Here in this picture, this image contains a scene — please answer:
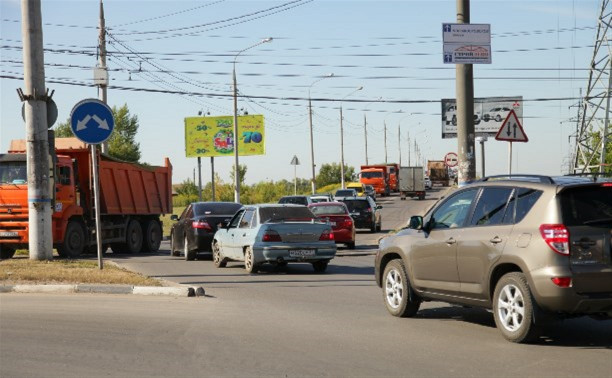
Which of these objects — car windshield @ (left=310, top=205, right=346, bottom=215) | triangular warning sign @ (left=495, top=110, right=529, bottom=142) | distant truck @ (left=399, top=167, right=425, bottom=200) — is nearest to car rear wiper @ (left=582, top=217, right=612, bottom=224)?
triangular warning sign @ (left=495, top=110, right=529, bottom=142)

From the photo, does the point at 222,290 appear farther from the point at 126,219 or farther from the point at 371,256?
the point at 126,219

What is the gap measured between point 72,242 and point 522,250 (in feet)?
60.4

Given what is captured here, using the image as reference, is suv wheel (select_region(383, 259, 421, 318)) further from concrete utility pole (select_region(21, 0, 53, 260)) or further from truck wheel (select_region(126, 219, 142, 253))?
truck wheel (select_region(126, 219, 142, 253))

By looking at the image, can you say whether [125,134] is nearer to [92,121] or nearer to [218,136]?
[218,136]

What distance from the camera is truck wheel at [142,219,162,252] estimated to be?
30578mm

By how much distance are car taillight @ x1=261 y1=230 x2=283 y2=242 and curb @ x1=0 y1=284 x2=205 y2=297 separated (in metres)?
4.22

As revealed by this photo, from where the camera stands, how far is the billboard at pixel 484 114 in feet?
150

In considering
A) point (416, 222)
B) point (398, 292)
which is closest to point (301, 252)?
point (398, 292)

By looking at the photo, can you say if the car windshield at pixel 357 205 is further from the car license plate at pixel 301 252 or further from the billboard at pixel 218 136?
the billboard at pixel 218 136

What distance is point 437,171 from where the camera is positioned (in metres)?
116

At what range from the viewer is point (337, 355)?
8.70 m

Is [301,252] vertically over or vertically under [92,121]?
under

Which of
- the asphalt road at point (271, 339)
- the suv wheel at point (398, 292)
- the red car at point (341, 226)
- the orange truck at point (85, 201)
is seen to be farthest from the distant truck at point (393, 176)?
the suv wheel at point (398, 292)

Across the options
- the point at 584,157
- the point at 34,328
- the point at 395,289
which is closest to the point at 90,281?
the point at 34,328
